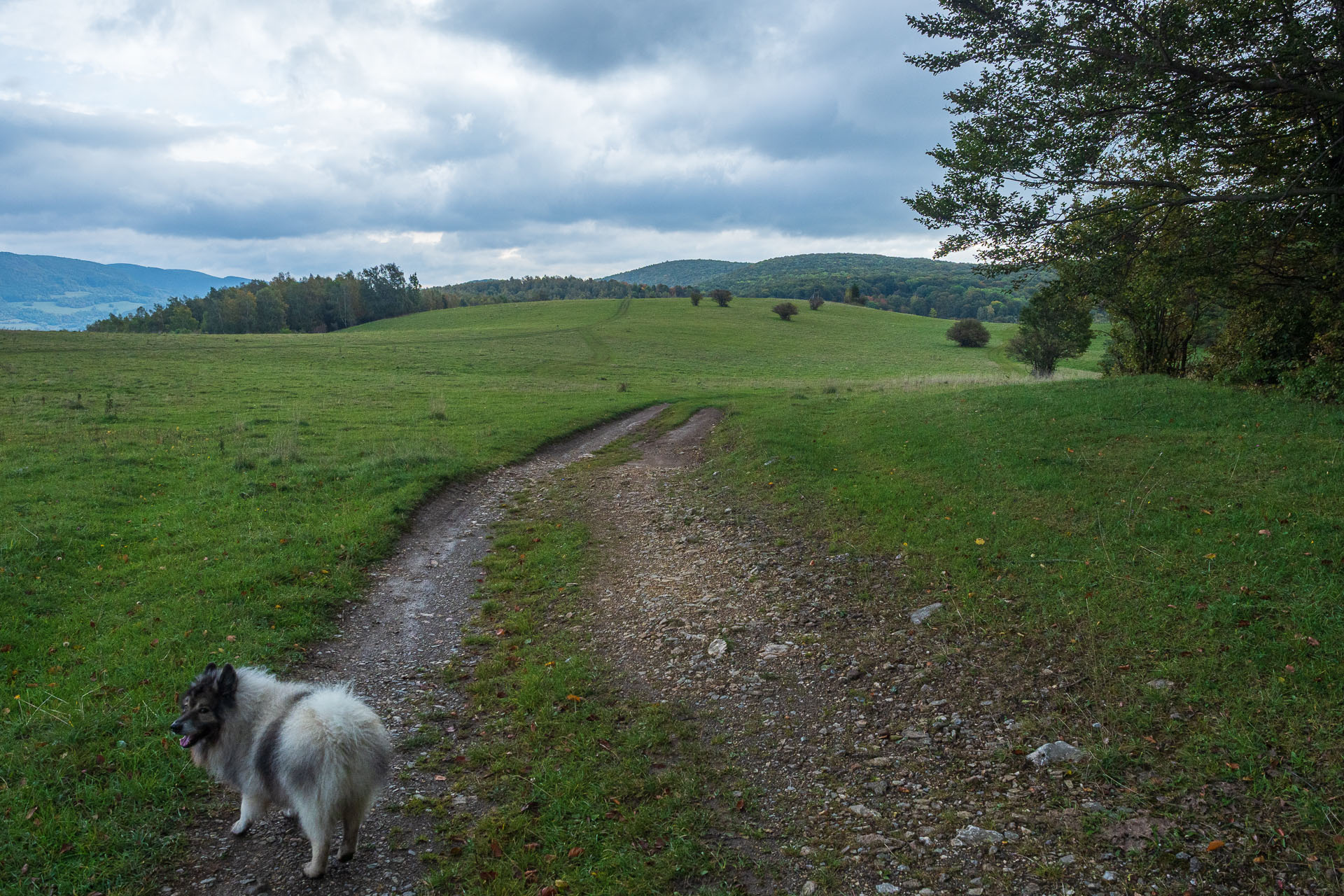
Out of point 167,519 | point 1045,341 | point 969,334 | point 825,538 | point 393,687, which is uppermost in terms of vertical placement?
point 969,334

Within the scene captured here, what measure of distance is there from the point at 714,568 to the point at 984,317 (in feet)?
435

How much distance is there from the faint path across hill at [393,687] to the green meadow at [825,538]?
15.1 inches

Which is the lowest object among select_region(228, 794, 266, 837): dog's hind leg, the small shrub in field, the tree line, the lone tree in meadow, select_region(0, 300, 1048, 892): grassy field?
select_region(228, 794, 266, 837): dog's hind leg

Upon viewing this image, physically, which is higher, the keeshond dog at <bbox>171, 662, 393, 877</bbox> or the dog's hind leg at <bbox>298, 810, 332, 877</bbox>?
the keeshond dog at <bbox>171, 662, 393, 877</bbox>

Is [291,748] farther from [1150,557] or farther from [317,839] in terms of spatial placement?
[1150,557]

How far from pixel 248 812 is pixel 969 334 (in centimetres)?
7973

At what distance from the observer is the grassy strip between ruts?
195 inches

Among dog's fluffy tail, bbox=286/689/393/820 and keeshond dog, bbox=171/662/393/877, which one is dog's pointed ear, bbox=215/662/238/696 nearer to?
keeshond dog, bbox=171/662/393/877

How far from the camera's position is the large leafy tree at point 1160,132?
1121cm

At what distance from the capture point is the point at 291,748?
4.80 m

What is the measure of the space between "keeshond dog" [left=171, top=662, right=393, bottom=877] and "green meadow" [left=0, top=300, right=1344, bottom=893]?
0.79 metres

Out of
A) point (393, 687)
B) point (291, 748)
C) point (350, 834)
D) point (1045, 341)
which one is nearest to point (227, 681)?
point (291, 748)

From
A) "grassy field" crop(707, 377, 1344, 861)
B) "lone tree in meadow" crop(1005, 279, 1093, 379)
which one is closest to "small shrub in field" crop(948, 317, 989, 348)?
"lone tree in meadow" crop(1005, 279, 1093, 379)

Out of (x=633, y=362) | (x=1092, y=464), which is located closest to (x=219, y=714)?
(x=1092, y=464)
